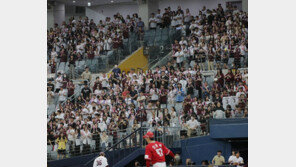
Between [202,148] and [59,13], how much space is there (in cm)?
1837

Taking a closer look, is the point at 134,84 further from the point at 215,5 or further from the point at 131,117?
the point at 215,5

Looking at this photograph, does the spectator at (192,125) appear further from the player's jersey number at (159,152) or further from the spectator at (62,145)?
the player's jersey number at (159,152)

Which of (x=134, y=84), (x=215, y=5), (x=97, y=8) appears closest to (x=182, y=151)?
(x=134, y=84)

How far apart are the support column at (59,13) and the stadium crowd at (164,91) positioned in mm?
6205

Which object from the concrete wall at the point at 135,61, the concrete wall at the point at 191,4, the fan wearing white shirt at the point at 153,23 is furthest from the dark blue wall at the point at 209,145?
the concrete wall at the point at 191,4

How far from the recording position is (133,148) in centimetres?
1578

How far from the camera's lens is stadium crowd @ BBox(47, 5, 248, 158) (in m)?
15.9

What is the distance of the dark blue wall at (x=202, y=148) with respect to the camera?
1535 centimetres

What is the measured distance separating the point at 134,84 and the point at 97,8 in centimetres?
1472

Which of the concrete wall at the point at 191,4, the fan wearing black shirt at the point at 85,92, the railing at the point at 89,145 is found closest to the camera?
the railing at the point at 89,145

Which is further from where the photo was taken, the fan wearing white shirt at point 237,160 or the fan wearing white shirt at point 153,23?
the fan wearing white shirt at point 153,23

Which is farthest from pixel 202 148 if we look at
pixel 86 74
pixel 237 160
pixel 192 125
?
pixel 86 74
